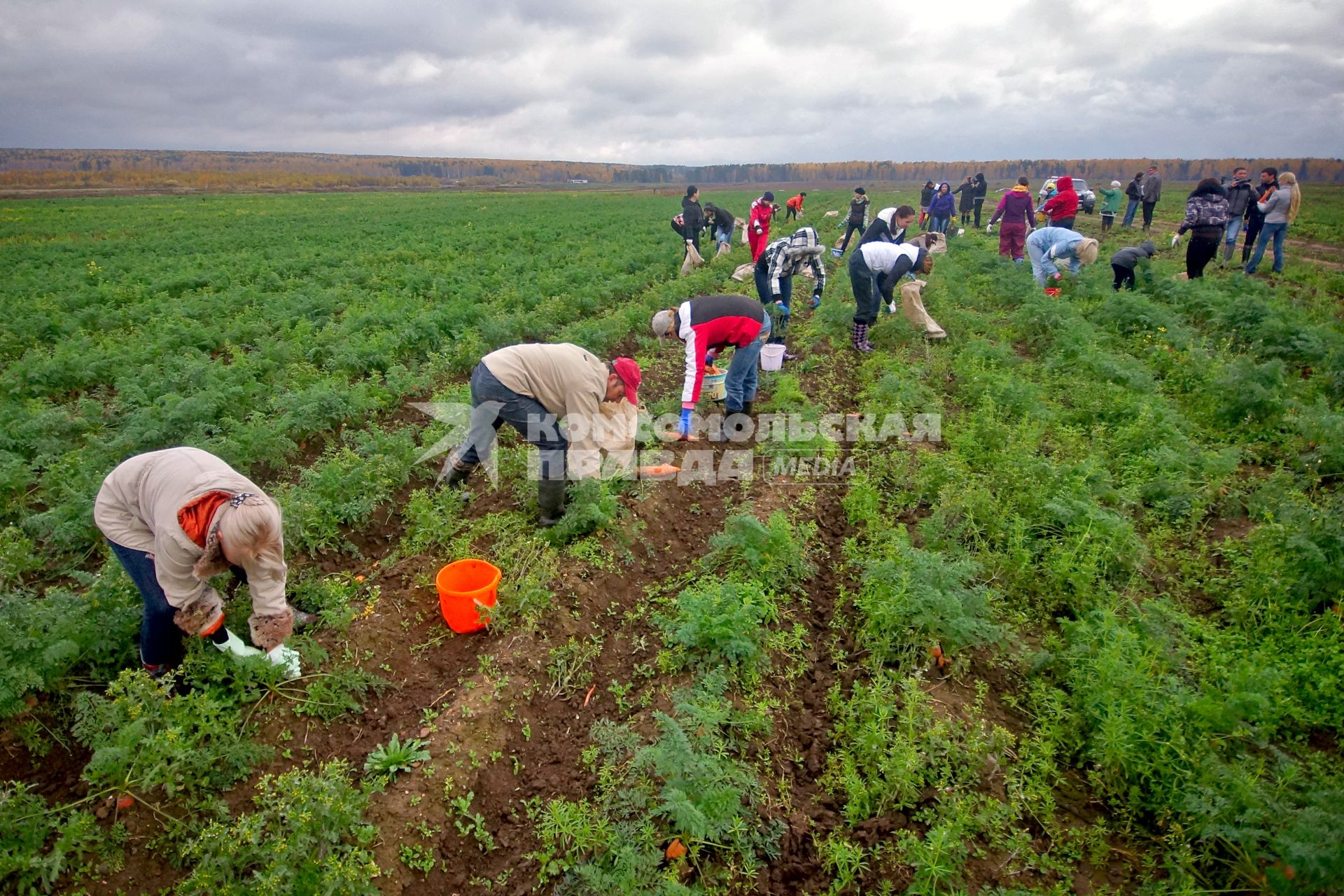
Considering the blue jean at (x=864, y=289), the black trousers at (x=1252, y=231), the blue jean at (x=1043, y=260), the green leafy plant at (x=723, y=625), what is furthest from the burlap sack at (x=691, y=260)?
the green leafy plant at (x=723, y=625)

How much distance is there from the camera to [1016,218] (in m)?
14.1

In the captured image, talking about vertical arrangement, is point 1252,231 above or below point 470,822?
above

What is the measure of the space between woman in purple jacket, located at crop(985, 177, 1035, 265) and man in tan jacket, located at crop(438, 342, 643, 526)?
12.0m

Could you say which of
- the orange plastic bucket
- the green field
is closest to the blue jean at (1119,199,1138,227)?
the green field

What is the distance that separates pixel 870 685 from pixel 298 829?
310cm

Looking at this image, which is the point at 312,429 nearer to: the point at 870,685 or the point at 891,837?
the point at 870,685

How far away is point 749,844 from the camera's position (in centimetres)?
315

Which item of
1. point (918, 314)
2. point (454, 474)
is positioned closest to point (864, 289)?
point (918, 314)

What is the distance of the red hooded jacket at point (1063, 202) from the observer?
46.0ft

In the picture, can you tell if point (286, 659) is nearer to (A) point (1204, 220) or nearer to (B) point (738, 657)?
(B) point (738, 657)

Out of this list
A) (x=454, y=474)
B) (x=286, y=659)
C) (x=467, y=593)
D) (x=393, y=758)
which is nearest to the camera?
(x=393, y=758)

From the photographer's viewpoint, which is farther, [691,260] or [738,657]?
[691,260]

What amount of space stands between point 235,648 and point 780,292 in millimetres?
8739

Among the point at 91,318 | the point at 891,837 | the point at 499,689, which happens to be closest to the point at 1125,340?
the point at 891,837
